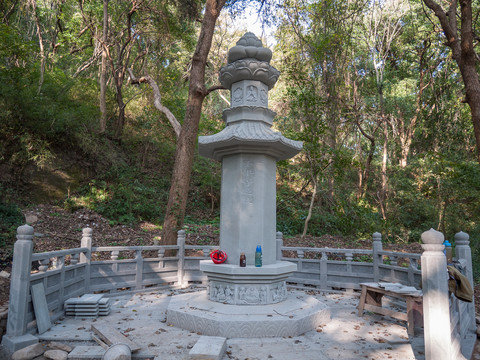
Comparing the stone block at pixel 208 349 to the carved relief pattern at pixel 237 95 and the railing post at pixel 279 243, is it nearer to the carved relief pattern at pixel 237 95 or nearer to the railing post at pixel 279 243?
the carved relief pattern at pixel 237 95

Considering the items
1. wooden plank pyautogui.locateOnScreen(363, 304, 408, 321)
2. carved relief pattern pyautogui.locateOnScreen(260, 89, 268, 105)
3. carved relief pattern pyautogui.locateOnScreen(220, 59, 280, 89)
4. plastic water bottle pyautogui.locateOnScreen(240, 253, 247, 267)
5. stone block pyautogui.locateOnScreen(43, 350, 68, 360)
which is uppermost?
carved relief pattern pyautogui.locateOnScreen(220, 59, 280, 89)

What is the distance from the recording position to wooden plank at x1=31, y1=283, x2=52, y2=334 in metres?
4.84

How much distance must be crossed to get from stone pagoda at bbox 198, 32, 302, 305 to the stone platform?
0.29 m

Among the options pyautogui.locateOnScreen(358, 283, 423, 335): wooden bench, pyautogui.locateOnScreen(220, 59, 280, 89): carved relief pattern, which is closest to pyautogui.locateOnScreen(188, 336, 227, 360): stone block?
pyautogui.locateOnScreen(358, 283, 423, 335): wooden bench

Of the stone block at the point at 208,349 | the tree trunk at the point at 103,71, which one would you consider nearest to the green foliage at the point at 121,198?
the tree trunk at the point at 103,71

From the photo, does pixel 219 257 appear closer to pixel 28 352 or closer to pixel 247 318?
pixel 247 318

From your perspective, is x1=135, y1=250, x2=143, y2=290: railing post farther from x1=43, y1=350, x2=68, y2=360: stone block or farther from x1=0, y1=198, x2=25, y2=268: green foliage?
x1=43, y1=350, x2=68, y2=360: stone block

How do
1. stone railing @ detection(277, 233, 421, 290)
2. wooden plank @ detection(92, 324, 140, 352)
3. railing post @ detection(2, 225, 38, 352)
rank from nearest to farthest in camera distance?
wooden plank @ detection(92, 324, 140, 352), railing post @ detection(2, 225, 38, 352), stone railing @ detection(277, 233, 421, 290)

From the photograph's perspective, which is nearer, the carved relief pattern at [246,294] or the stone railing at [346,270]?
the carved relief pattern at [246,294]

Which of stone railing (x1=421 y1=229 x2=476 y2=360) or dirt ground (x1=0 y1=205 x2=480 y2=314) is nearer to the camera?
stone railing (x1=421 y1=229 x2=476 y2=360)

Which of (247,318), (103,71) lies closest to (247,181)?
(247,318)

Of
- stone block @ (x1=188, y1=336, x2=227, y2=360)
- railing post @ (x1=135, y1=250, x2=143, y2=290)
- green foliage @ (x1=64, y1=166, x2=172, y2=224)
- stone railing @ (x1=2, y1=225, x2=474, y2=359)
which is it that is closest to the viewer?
stone block @ (x1=188, y1=336, x2=227, y2=360)

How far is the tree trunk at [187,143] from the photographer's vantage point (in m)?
9.55

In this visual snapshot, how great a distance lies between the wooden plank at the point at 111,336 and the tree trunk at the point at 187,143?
459 centimetres
